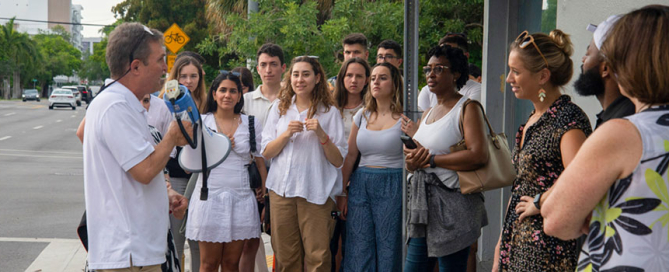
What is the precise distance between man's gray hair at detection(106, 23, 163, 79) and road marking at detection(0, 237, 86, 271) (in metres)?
4.33

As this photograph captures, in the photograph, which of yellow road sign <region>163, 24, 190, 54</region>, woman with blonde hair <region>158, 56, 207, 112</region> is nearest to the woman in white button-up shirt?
woman with blonde hair <region>158, 56, 207, 112</region>

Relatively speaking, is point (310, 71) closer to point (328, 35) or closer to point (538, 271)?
point (538, 271)

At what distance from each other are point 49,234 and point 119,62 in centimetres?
619

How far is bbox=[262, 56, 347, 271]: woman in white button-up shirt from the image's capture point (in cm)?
520

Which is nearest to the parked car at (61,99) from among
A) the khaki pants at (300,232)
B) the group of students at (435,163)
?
the group of students at (435,163)

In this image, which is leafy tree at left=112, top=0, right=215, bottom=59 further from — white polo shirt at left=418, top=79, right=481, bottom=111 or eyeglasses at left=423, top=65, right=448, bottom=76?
eyeglasses at left=423, top=65, right=448, bottom=76

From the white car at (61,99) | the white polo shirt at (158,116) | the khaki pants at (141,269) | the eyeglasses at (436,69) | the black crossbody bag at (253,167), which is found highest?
the eyeglasses at (436,69)

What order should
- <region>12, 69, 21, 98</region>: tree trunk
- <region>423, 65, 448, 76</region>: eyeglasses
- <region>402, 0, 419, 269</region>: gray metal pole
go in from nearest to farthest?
<region>423, 65, 448, 76</region>: eyeglasses < <region>402, 0, 419, 269</region>: gray metal pole < <region>12, 69, 21, 98</region>: tree trunk


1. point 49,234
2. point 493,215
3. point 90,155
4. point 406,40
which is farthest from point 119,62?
point 49,234

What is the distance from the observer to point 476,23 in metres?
11.5

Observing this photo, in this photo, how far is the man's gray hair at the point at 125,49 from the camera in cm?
313

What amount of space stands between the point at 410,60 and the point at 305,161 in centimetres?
122

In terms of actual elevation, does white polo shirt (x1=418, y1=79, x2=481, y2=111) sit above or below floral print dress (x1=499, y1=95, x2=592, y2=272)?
above

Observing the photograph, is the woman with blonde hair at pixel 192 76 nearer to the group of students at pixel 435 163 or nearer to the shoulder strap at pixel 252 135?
the group of students at pixel 435 163
